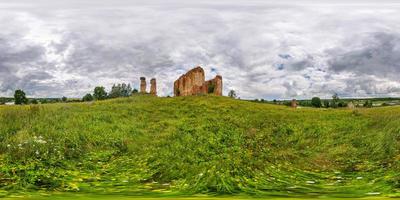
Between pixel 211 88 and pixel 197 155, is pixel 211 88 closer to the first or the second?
pixel 211 88

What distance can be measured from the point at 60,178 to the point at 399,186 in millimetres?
9105

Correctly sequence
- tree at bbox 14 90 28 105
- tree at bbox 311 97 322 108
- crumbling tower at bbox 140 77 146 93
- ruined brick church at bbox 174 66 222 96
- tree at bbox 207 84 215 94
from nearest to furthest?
crumbling tower at bbox 140 77 146 93, ruined brick church at bbox 174 66 222 96, tree at bbox 207 84 215 94, tree at bbox 14 90 28 105, tree at bbox 311 97 322 108

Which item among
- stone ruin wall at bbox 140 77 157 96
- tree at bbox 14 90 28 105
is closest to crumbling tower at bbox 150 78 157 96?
stone ruin wall at bbox 140 77 157 96

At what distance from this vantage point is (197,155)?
56.6 feet

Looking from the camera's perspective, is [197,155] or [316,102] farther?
[316,102]

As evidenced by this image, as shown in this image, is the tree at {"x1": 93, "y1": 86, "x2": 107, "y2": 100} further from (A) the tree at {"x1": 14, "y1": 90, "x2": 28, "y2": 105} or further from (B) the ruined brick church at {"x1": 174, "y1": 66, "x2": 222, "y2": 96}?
(B) the ruined brick church at {"x1": 174, "y1": 66, "x2": 222, "y2": 96}

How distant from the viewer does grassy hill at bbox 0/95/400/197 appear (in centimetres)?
1228

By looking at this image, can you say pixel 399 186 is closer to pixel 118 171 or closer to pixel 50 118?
pixel 118 171

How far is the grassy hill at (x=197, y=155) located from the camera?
12281 millimetres

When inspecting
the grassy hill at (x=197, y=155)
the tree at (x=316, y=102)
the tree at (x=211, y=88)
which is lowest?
the grassy hill at (x=197, y=155)

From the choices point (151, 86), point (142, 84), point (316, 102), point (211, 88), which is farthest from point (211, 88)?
point (316, 102)

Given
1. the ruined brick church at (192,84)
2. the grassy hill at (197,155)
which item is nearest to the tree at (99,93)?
the ruined brick church at (192,84)

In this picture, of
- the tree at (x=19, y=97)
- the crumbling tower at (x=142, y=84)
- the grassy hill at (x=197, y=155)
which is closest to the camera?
the grassy hill at (x=197, y=155)

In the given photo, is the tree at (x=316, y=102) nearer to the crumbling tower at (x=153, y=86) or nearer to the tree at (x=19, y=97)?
the crumbling tower at (x=153, y=86)
